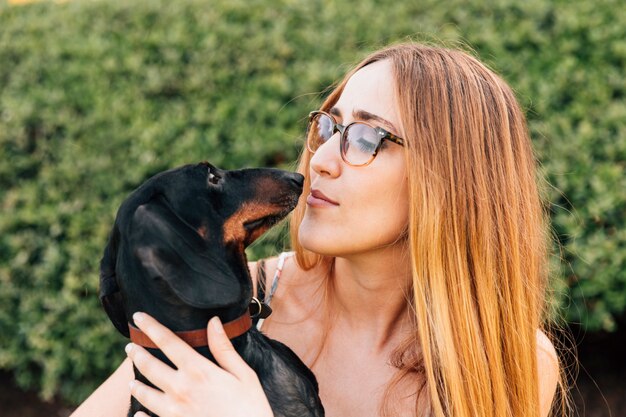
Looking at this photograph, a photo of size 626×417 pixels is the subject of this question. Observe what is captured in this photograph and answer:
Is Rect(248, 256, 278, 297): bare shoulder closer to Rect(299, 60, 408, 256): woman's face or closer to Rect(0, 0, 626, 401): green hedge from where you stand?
Rect(299, 60, 408, 256): woman's face

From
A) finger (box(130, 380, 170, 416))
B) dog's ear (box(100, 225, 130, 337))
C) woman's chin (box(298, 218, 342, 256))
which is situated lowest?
finger (box(130, 380, 170, 416))

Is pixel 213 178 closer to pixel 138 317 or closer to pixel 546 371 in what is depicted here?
pixel 138 317

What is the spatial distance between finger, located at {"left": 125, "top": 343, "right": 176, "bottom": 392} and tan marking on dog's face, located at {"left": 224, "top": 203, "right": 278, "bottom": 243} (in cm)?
42

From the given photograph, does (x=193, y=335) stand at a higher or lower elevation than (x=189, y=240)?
lower

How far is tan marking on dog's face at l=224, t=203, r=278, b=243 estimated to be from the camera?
2324mm

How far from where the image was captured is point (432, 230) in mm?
2412

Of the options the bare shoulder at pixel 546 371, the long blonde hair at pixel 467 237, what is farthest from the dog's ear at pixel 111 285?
the bare shoulder at pixel 546 371

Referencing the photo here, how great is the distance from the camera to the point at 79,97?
4441mm

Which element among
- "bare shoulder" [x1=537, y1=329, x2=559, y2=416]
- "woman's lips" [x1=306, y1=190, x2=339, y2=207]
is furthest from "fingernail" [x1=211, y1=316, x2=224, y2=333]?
"bare shoulder" [x1=537, y1=329, x2=559, y2=416]

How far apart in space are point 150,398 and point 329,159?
3.10ft

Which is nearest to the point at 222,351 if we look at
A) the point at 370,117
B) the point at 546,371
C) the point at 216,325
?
the point at 216,325

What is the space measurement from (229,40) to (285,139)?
77 centimetres

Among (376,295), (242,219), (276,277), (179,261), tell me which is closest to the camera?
(179,261)

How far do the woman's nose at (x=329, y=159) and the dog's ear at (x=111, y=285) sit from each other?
70 centimetres
